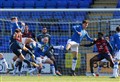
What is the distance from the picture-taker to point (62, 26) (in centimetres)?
1382

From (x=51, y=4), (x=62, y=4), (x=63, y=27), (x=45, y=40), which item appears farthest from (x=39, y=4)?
(x=63, y=27)

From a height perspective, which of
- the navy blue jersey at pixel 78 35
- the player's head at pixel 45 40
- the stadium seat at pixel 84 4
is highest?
the stadium seat at pixel 84 4

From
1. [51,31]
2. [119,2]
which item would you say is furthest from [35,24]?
[119,2]

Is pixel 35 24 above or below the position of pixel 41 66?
above

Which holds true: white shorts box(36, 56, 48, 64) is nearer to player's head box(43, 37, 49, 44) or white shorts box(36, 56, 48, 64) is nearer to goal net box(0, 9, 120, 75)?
goal net box(0, 9, 120, 75)

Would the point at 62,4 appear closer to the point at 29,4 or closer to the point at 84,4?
the point at 84,4

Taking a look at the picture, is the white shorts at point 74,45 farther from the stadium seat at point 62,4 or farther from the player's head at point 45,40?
the stadium seat at point 62,4

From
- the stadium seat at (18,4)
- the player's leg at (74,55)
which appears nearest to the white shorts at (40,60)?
the player's leg at (74,55)

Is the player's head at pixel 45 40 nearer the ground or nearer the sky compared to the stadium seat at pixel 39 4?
nearer the ground

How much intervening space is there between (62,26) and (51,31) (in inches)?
14.8

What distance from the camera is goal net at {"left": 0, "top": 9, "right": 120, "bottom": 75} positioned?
A: 43.6 ft

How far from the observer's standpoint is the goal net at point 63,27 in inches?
523

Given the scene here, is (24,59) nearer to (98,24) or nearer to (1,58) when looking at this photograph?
(1,58)

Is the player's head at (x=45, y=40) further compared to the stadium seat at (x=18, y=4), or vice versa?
the stadium seat at (x=18, y=4)
